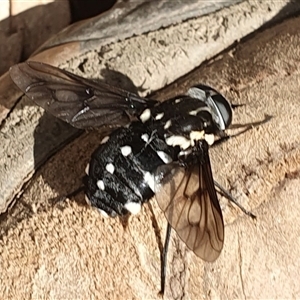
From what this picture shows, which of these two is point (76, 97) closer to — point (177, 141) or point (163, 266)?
point (177, 141)

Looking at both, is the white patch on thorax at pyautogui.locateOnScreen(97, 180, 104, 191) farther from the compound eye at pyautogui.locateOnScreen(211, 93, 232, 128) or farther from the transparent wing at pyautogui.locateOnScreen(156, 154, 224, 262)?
the compound eye at pyautogui.locateOnScreen(211, 93, 232, 128)

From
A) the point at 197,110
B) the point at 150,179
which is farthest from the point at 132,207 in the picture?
the point at 197,110

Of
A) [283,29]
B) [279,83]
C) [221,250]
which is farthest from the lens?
[283,29]

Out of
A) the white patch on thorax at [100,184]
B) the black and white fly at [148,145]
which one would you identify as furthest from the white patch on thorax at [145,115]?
the white patch on thorax at [100,184]

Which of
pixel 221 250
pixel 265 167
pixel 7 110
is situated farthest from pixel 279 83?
pixel 7 110

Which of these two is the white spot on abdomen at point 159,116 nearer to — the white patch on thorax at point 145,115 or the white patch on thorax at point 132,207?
the white patch on thorax at point 145,115

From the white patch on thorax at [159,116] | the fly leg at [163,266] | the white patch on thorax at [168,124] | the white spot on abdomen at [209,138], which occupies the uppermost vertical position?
the white patch on thorax at [159,116]

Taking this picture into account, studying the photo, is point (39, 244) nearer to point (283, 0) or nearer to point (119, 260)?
point (119, 260)
